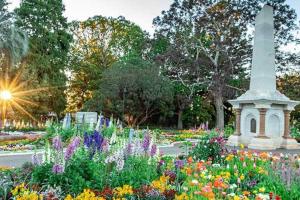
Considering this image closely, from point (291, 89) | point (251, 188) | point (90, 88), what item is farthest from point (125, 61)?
point (251, 188)

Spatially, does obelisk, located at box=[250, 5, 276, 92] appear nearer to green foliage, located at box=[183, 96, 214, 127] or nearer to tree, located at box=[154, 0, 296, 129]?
tree, located at box=[154, 0, 296, 129]

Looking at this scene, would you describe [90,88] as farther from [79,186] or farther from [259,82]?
[79,186]

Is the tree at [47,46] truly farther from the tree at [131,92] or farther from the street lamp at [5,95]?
the tree at [131,92]

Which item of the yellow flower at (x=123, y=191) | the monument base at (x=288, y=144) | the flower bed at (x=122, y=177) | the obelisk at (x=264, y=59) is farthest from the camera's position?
the obelisk at (x=264, y=59)

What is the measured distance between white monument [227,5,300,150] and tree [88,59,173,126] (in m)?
12.9

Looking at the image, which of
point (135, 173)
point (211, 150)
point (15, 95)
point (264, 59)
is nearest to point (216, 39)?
point (264, 59)

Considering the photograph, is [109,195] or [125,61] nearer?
[109,195]

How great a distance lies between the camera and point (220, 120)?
89.8 feet

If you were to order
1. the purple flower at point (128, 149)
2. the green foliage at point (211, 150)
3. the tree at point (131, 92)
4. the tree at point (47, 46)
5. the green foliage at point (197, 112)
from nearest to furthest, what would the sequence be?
1. the purple flower at point (128, 149)
2. the green foliage at point (211, 150)
3. the tree at point (131, 92)
4. the tree at point (47, 46)
5. the green foliage at point (197, 112)

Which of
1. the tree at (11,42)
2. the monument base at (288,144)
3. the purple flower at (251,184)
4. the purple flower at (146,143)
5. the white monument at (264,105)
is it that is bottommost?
the purple flower at (251,184)

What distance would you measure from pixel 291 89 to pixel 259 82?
12.4 meters

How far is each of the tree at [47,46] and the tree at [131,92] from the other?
453 centimetres

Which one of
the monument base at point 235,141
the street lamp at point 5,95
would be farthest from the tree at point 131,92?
the monument base at point 235,141

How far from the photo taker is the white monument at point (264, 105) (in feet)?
50.2
